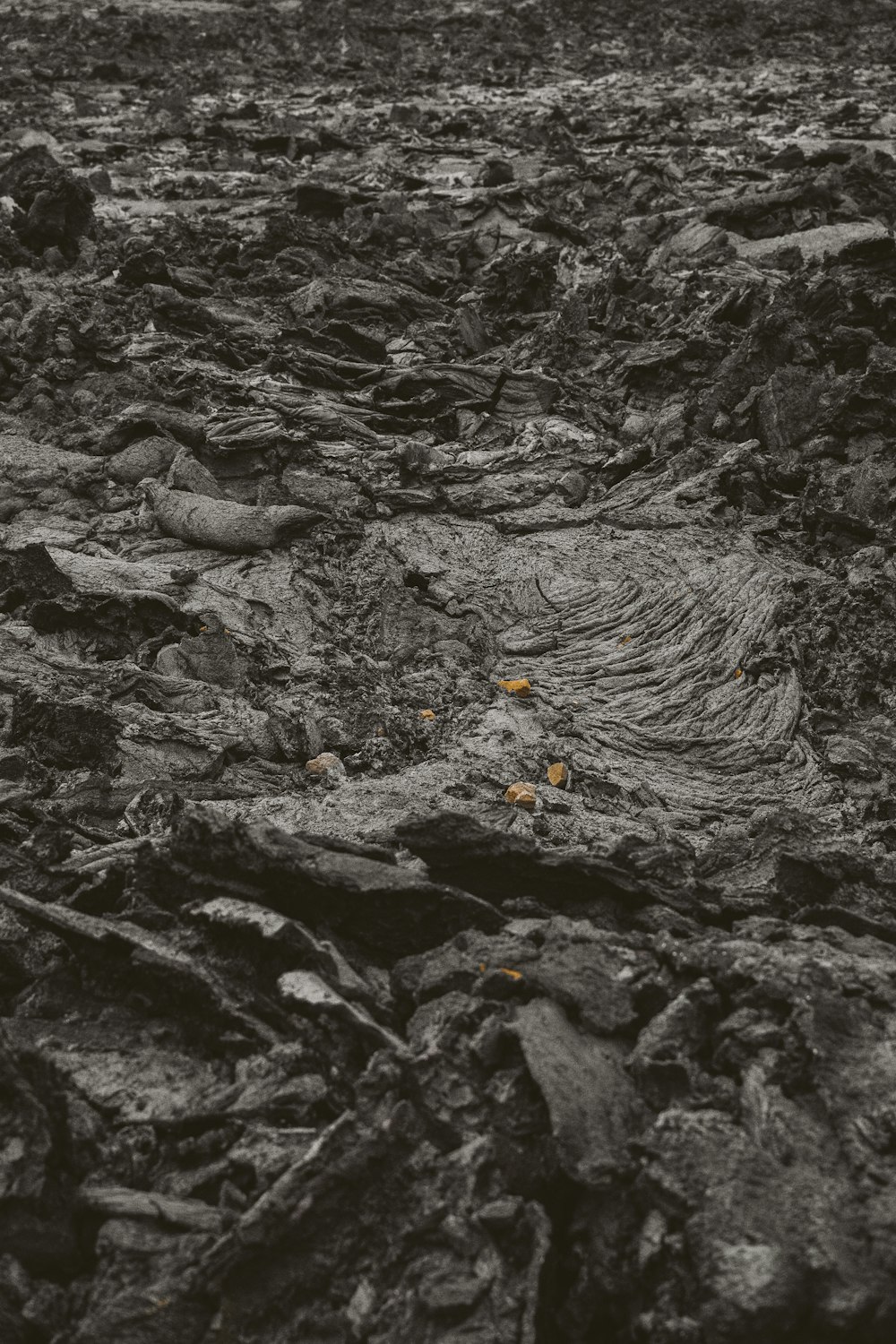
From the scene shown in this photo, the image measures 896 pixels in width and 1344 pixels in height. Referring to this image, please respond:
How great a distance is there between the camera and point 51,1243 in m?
3.37

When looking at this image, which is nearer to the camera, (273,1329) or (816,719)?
(273,1329)

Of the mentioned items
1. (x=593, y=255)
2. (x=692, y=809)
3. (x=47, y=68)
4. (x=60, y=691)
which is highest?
(x=47, y=68)

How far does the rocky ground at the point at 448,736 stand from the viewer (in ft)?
10.8

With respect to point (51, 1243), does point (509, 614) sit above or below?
below

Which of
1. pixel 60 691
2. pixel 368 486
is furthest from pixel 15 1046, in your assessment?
pixel 368 486

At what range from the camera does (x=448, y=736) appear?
265 inches

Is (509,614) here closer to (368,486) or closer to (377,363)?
(368,486)

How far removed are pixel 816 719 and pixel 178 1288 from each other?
16.0ft

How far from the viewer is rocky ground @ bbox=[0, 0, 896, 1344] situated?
331 cm

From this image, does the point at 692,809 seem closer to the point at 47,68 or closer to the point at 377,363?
the point at 377,363

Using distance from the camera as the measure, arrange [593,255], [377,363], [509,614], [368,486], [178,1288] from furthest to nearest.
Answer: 1. [593,255]
2. [377,363]
3. [368,486]
4. [509,614]
5. [178,1288]

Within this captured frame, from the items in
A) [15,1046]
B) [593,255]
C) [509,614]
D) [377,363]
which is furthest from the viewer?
[593,255]

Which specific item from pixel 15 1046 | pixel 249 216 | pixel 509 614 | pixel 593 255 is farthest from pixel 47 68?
pixel 15 1046

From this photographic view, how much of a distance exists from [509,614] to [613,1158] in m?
4.87
